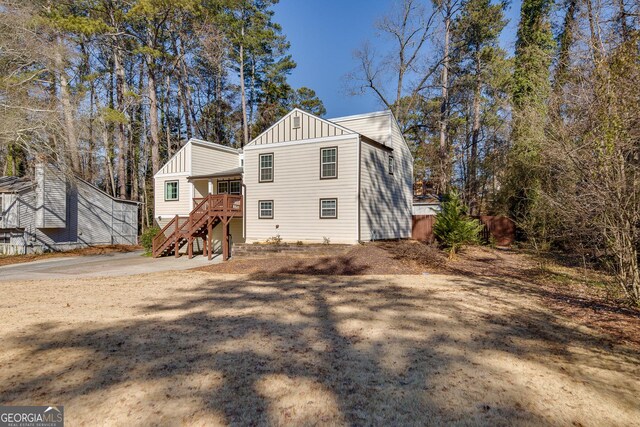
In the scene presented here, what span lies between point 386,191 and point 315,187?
3.69 metres

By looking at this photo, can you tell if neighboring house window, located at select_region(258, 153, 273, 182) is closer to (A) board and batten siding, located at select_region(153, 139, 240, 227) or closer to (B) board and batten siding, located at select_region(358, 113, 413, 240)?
(B) board and batten siding, located at select_region(358, 113, 413, 240)

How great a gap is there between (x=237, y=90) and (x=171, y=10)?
35.5ft

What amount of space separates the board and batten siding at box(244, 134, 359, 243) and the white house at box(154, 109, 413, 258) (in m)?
0.04

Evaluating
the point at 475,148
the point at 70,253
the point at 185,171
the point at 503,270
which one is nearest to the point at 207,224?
the point at 185,171

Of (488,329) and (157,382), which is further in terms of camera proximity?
(488,329)

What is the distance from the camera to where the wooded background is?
5980 millimetres

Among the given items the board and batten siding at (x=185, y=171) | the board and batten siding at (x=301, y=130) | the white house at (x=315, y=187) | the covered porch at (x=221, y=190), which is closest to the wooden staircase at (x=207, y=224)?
the white house at (x=315, y=187)

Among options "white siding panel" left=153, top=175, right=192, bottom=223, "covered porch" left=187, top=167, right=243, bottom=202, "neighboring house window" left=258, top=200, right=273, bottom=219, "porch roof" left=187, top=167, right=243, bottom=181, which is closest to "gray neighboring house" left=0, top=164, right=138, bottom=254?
"white siding panel" left=153, top=175, right=192, bottom=223

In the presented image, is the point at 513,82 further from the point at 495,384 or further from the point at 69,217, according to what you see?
the point at 69,217

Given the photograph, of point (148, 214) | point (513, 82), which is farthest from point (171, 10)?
point (513, 82)

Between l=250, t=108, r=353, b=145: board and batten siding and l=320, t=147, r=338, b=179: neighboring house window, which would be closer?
l=320, t=147, r=338, b=179: neighboring house window

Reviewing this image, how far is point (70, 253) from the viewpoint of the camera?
17312 millimetres

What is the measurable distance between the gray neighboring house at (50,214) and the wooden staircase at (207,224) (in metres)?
6.33

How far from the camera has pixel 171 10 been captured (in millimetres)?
19844
